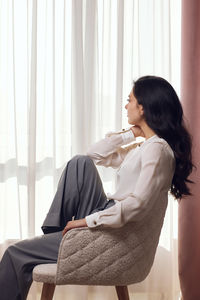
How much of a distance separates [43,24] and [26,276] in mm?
1398

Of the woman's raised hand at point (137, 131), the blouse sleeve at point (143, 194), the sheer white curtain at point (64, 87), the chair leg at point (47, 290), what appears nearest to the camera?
the blouse sleeve at point (143, 194)

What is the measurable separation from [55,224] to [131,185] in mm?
335

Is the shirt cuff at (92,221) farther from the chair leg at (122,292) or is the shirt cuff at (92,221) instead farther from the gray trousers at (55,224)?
the chair leg at (122,292)

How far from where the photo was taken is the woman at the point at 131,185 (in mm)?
1804

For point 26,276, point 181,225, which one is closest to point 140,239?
point 26,276

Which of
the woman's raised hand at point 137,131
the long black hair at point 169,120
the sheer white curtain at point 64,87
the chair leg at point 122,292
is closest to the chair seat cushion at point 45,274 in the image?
the chair leg at point 122,292

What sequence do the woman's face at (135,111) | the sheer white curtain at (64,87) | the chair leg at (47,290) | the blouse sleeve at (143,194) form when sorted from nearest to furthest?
the blouse sleeve at (143,194) → the chair leg at (47,290) → the woman's face at (135,111) → the sheer white curtain at (64,87)

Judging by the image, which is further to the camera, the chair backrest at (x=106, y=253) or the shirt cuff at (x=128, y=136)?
the shirt cuff at (x=128, y=136)

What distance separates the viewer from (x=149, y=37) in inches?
110

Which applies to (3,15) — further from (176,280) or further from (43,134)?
(176,280)

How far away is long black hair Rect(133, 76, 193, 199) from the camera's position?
197cm

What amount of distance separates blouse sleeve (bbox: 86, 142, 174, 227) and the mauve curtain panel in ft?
2.88

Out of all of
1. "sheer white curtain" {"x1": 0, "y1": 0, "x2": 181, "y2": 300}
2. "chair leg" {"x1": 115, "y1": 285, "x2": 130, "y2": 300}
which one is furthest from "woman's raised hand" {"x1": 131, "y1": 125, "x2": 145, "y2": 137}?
"chair leg" {"x1": 115, "y1": 285, "x2": 130, "y2": 300}

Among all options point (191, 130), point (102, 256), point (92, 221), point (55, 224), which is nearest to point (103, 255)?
point (102, 256)
